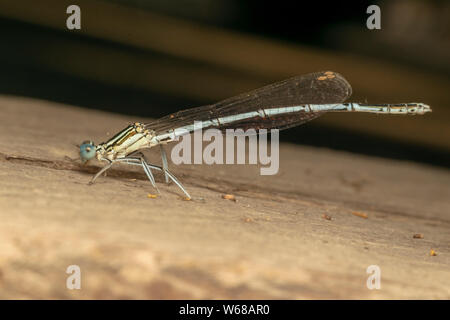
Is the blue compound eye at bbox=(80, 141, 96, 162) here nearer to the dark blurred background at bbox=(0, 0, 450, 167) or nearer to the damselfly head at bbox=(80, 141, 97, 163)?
the damselfly head at bbox=(80, 141, 97, 163)

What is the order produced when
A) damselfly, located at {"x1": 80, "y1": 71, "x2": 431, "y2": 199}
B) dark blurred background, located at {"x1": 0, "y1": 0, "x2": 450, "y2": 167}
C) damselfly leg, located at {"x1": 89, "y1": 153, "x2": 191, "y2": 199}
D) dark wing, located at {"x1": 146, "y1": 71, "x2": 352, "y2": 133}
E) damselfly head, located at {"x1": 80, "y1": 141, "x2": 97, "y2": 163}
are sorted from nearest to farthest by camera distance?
damselfly leg, located at {"x1": 89, "y1": 153, "x2": 191, "y2": 199}
damselfly head, located at {"x1": 80, "y1": 141, "x2": 97, "y2": 163}
damselfly, located at {"x1": 80, "y1": 71, "x2": 431, "y2": 199}
dark wing, located at {"x1": 146, "y1": 71, "x2": 352, "y2": 133}
dark blurred background, located at {"x1": 0, "y1": 0, "x2": 450, "y2": 167}

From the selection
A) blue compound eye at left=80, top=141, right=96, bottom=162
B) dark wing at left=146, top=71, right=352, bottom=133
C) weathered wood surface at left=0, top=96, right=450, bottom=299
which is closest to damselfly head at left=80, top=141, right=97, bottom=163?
blue compound eye at left=80, top=141, right=96, bottom=162

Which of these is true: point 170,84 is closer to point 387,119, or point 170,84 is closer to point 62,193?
point 387,119

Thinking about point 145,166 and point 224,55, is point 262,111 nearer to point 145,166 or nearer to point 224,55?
point 145,166

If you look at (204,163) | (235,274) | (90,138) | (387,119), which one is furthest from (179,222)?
(387,119)

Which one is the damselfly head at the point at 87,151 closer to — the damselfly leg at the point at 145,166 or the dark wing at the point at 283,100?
the damselfly leg at the point at 145,166

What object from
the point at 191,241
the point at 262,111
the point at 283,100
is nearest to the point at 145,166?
the point at 262,111

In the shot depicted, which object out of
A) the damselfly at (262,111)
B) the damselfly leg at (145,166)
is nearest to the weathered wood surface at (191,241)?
the damselfly leg at (145,166)
